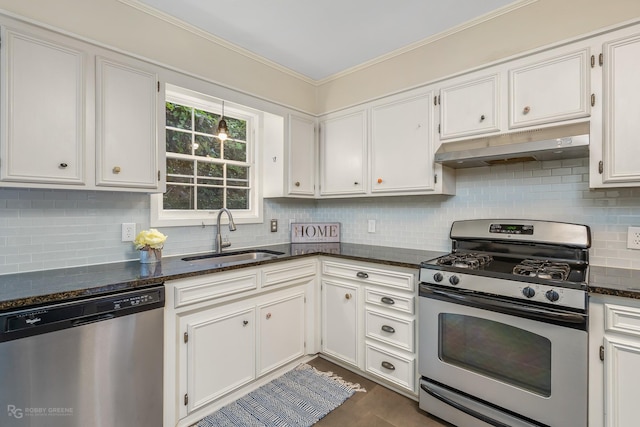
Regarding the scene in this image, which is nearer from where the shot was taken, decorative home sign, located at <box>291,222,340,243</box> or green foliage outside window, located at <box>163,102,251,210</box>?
green foliage outside window, located at <box>163,102,251,210</box>

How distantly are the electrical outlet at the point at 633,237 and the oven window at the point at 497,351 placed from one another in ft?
2.80

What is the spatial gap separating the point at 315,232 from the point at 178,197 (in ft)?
4.27

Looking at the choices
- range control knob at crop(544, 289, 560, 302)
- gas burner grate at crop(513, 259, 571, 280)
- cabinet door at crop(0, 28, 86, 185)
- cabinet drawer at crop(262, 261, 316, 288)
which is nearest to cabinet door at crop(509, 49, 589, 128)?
gas burner grate at crop(513, 259, 571, 280)

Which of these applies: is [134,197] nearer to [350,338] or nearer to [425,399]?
[350,338]

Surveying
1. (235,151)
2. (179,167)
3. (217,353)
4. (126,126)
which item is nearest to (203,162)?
(179,167)

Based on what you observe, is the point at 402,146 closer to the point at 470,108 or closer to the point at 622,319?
the point at 470,108

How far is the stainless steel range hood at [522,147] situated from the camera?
5.34 feet

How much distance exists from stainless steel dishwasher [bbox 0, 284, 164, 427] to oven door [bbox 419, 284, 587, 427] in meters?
1.56

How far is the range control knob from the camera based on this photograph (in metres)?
1.43

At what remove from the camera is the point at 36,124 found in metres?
1.51

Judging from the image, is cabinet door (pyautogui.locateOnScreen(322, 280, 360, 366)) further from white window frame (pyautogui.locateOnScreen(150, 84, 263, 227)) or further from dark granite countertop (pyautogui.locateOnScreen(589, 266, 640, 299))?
dark granite countertop (pyautogui.locateOnScreen(589, 266, 640, 299))

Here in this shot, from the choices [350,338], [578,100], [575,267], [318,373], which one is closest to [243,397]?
[318,373]

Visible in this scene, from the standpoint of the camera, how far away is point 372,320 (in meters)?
2.21

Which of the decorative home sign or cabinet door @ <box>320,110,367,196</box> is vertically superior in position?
cabinet door @ <box>320,110,367,196</box>
